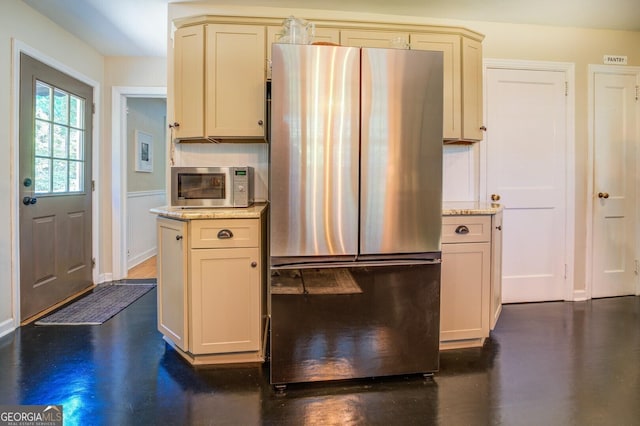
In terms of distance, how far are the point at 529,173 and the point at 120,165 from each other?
12.9 feet

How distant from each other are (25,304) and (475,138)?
357 cm

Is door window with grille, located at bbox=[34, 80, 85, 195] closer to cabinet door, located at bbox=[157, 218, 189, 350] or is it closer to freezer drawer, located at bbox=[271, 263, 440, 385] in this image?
cabinet door, located at bbox=[157, 218, 189, 350]

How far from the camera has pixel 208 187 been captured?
2.18 meters

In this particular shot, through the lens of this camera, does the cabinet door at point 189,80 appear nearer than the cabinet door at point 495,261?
Result: No

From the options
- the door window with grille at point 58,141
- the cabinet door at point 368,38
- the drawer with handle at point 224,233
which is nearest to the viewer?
the drawer with handle at point 224,233

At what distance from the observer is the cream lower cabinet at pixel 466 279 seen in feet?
7.02

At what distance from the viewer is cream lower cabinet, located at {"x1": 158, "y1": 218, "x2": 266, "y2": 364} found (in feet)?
6.36

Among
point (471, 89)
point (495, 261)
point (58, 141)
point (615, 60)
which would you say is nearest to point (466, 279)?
point (495, 261)

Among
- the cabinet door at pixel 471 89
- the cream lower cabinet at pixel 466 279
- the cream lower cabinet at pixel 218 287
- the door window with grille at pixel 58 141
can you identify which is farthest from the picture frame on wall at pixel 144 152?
the cream lower cabinet at pixel 466 279

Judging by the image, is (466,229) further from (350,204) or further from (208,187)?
(208,187)

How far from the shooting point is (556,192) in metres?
3.07

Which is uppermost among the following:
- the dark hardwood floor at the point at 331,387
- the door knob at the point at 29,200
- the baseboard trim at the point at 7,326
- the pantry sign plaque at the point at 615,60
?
the pantry sign plaque at the point at 615,60

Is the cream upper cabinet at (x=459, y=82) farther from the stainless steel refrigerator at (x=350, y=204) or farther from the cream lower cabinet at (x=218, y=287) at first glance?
the cream lower cabinet at (x=218, y=287)

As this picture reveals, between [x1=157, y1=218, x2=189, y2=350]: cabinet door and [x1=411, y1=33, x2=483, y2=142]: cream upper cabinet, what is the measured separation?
1.94m
